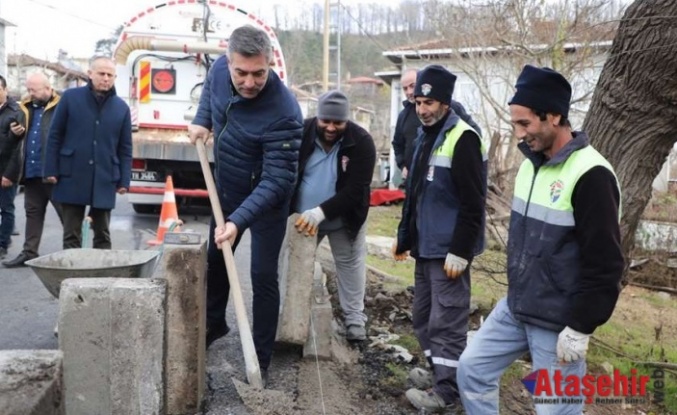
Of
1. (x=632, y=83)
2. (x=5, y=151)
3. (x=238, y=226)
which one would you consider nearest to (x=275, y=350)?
(x=238, y=226)

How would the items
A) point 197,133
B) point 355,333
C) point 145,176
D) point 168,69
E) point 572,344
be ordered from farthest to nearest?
point 168,69
point 145,176
point 355,333
point 197,133
point 572,344

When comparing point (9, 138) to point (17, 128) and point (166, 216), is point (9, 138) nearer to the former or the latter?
point (17, 128)

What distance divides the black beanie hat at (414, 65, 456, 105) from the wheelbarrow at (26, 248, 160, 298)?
6.46ft

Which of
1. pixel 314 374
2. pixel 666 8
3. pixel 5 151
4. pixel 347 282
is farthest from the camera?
pixel 5 151

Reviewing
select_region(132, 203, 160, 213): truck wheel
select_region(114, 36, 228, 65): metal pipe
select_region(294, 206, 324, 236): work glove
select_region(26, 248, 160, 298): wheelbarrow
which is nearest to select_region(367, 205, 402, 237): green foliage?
select_region(132, 203, 160, 213): truck wheel

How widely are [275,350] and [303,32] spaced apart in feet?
138

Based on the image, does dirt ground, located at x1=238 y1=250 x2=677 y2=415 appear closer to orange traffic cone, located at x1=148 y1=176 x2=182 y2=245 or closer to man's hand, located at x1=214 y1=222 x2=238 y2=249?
man's hand, located at x1=214 y1=222 x2=238 y2=249

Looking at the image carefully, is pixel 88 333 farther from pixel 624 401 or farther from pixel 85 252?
pixel 624 401

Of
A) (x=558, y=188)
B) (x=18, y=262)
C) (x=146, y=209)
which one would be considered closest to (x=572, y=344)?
(x=558, y=188)

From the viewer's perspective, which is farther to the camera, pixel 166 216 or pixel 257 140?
pixel 166 216

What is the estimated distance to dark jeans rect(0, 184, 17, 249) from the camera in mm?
7000

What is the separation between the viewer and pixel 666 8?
3.97 m

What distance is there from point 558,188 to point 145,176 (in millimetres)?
7792

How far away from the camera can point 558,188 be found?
2.74m
